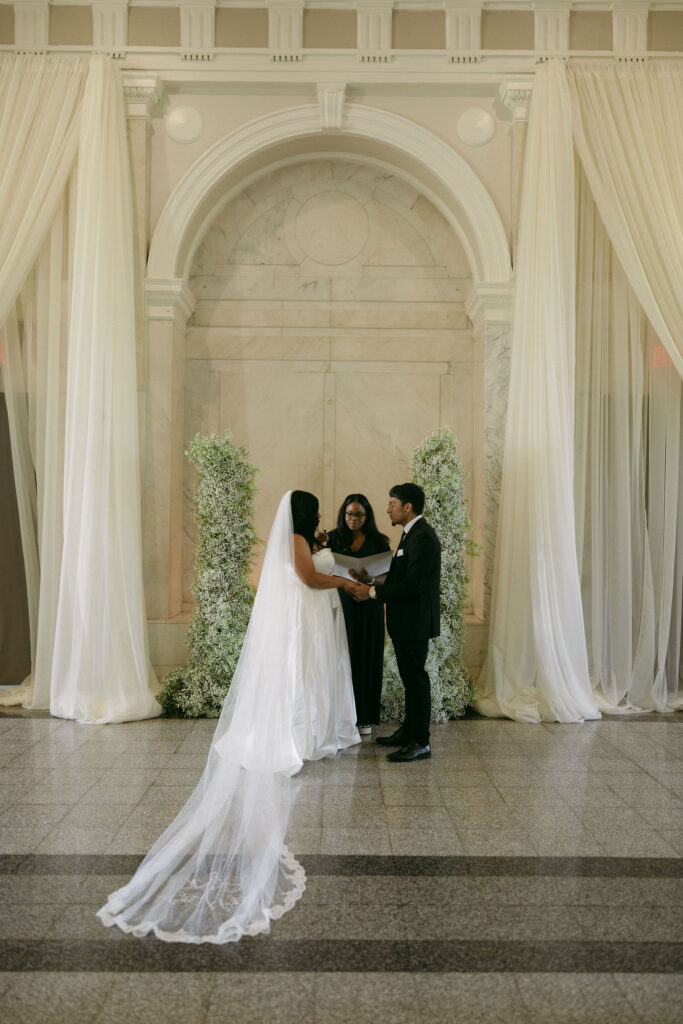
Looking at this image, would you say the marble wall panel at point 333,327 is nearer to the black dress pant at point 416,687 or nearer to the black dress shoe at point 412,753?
the black dress pant at point 416,687

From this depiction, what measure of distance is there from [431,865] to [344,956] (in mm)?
937

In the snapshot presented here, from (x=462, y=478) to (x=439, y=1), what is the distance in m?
4.60

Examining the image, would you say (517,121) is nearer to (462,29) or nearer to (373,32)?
(462,29)

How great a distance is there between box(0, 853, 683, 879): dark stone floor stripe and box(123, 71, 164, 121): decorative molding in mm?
6701

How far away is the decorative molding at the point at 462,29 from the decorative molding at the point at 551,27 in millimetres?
557

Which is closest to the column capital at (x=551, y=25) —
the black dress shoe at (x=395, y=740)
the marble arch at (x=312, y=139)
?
the marble arch at (x=312, y=139)

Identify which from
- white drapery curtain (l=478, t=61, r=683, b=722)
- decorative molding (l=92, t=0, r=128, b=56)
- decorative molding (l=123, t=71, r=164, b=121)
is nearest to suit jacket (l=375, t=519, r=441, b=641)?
white drapery curtain (l=478, t=61, r=683, b=722)

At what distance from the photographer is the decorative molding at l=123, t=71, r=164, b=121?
781 cm

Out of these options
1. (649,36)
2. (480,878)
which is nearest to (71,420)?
(480,878)

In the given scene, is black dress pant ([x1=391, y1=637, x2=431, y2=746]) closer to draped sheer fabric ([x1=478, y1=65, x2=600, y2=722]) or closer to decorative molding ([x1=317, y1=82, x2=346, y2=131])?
draped sheer fabric ([x1=478, y1=65, x2=600, y2=722])

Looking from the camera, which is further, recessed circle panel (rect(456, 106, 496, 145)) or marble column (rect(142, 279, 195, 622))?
recessed circle panel (rect(456, 106, 496, 145))

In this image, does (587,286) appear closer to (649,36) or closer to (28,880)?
(649,36)

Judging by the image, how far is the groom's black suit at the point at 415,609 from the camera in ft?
18.3

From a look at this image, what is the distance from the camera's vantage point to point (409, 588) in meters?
5.58
